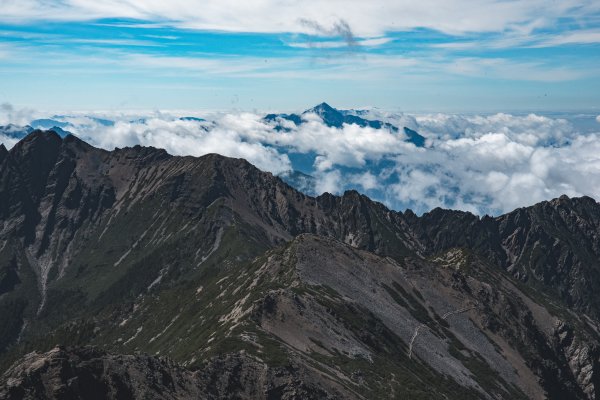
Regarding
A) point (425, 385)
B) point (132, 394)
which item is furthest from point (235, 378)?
point (425, 385)

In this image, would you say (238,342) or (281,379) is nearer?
(281,379)

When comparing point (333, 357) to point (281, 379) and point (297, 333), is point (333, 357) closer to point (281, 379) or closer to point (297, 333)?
point (297, 333)

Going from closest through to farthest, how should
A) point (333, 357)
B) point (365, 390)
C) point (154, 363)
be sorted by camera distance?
point (154, 363), point (365, 390), point (333, 357)

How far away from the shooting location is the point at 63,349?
110625 mm

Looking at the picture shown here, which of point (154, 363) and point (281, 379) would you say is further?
point (281, 379)

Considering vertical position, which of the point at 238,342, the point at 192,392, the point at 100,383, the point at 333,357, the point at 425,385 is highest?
the point at 100,383

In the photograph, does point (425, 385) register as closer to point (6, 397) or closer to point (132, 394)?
point (132, 394)

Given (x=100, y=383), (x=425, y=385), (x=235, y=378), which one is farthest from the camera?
(x=425, y=385)

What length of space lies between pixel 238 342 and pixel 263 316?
32526mm

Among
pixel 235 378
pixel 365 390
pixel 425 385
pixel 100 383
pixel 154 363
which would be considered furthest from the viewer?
pixel 425 385

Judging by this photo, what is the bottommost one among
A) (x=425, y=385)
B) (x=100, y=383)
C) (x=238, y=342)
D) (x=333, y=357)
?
(x=425, y=385)

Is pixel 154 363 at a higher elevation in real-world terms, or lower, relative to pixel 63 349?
lower

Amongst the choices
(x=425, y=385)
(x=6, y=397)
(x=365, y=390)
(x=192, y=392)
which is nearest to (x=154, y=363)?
(x=192, y=392)

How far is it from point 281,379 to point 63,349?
50567 mm
